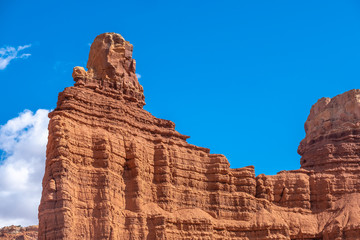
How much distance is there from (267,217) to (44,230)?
24.2 m

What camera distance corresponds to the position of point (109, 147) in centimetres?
6888

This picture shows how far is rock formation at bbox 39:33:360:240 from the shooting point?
65.4 meters

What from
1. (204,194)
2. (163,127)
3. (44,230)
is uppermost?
(163,127)

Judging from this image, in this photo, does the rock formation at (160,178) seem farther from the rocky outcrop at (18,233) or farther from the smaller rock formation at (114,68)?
the rocky outcrop at (18,233)

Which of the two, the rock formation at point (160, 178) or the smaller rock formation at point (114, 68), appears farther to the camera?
the smaller rock formation at point (114, 68)

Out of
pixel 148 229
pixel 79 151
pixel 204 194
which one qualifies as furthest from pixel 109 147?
pixel 204 194

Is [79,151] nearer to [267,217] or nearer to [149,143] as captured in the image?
[149,143]

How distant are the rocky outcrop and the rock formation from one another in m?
31.4

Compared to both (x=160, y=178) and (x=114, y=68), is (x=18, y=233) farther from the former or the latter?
(x=114, y=68)

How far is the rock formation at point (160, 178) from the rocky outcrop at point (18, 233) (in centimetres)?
3137

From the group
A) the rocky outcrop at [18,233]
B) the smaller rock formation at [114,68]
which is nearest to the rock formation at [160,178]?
the smaller rock formation at [114,68]

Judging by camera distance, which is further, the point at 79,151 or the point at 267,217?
the point at 267,217

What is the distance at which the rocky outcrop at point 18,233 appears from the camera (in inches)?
3994

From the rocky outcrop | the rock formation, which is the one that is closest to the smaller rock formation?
the rock formation
